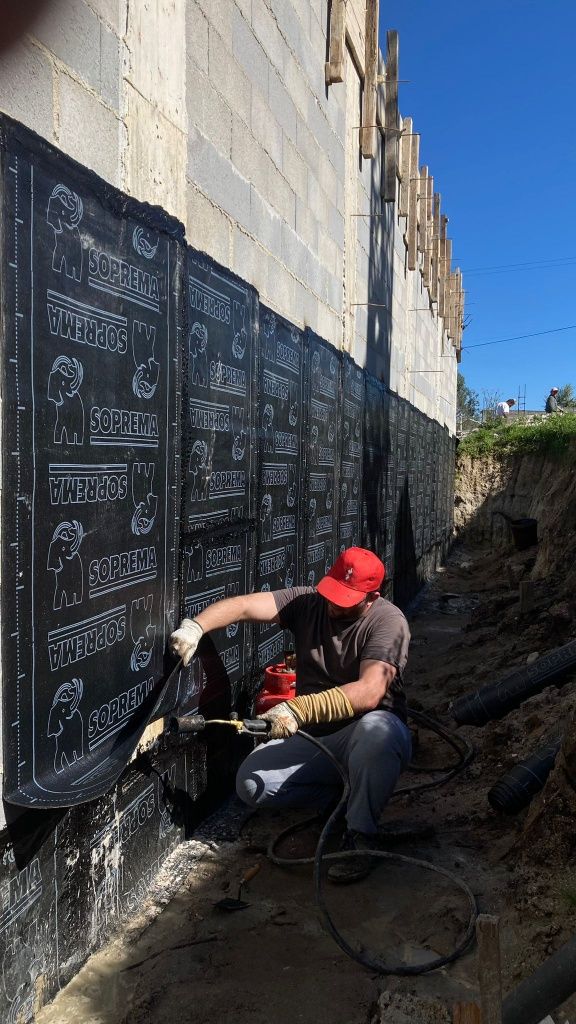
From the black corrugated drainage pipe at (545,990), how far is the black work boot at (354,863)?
1.85m

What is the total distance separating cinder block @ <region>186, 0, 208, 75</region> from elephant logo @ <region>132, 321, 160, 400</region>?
1.42 m

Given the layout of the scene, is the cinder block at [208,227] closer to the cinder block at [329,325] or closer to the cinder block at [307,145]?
the cinder block at [307,145]

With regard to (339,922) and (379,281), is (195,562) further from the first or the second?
(379,281)

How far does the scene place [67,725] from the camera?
265 centimetres

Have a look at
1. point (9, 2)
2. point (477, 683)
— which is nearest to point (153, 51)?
point (9, 2)

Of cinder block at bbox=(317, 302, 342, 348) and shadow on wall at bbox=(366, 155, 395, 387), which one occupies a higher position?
shadow on wall at bbox=(366, 155, 395, 387)

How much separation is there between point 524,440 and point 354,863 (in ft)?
63.4

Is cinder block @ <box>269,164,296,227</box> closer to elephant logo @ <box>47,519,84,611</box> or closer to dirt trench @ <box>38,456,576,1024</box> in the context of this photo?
elephant logo @ <box>47,519,84,611</box>

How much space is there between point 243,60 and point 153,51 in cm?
137

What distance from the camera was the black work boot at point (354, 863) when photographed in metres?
3.54

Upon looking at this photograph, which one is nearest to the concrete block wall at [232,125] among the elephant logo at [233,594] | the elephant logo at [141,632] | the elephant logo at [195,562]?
the elephant logo at [195,562]

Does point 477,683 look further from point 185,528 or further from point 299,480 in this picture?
point 185,528

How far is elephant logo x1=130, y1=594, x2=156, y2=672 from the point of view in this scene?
3.16 meters

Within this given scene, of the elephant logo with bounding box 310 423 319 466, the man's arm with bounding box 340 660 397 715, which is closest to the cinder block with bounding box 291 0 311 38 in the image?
the elephant logo with bounding box 310 423 319 466
